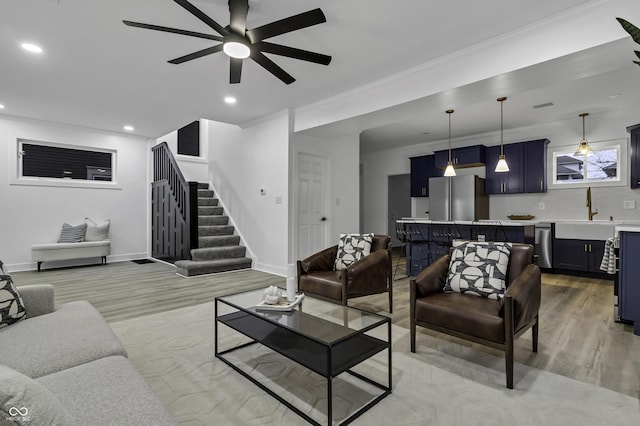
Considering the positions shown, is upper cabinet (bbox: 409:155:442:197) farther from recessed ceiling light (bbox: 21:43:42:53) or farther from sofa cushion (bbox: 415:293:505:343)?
recessed ceiling light (bbox: 21:43:42:53)

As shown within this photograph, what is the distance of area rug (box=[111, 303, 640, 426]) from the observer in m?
1.70

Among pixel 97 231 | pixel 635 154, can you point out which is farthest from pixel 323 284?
pixel 97 231

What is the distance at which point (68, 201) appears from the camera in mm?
6270

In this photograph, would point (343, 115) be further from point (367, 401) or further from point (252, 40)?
point (367, 401)

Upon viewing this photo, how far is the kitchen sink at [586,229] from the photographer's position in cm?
506

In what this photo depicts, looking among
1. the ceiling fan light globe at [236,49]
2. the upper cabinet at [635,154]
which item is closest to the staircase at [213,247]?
the ceiling fan light globe at [236,49]

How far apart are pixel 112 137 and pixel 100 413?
7134 millimetres

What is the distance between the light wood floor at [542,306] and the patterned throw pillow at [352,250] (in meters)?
0.52

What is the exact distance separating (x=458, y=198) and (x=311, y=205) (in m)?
3.10

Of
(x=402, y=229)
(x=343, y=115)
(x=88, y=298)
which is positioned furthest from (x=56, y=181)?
(x=402, y=229)

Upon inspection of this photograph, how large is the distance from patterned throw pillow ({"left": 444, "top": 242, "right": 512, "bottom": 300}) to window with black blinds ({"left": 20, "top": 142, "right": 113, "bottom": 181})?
275 inches

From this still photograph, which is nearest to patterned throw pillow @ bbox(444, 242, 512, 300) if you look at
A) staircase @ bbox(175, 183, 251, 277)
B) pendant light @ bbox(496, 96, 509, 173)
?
pendant light @ bbox(496, 96, 509, 173)

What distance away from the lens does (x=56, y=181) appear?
6148 millimetres

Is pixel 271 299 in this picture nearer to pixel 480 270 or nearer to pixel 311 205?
pixel 480 270
